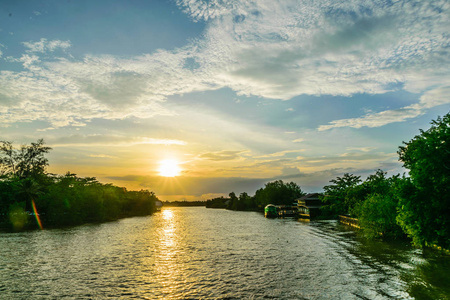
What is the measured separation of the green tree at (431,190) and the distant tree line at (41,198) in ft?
269

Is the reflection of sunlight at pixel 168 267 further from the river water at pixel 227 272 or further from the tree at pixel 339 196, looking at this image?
the tree at pixel 339 196

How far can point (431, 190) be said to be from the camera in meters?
25.7

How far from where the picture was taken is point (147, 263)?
3428cm

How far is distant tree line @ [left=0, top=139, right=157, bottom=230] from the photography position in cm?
7756

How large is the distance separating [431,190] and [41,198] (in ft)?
306

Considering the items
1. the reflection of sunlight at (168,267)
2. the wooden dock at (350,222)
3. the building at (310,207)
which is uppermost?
the building at (310,207)

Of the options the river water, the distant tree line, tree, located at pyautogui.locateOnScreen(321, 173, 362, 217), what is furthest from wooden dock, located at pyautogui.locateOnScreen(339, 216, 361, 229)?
the distant tree line

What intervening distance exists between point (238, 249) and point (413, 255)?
21940 mm

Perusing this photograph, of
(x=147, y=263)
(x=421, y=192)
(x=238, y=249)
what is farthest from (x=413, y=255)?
(x=147, y=263)

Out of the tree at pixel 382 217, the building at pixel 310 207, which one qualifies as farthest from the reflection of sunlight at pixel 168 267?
the building at pixel 310 207

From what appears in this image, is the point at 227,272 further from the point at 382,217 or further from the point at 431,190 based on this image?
the point at 382,217

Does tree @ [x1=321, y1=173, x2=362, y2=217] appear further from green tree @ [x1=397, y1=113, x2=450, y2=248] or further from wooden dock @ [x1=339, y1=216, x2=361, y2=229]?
green tree @ [x1=397, y1=113, x2=450, y2=248]

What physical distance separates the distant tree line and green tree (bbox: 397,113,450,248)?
8205 centimetres

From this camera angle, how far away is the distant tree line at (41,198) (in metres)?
77.6
